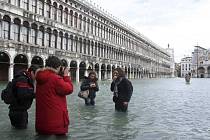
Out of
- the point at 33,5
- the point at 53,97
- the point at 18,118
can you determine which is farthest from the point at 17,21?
the point at 53,97

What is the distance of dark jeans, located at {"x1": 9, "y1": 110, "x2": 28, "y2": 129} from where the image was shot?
6.71 metres

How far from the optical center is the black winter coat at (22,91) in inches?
237

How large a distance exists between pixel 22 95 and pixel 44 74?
1308mm

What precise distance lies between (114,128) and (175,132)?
4.94 feet

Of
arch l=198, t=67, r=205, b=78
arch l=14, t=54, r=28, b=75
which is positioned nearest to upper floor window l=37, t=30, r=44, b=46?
arch l=14, t=54, r=28, b=75

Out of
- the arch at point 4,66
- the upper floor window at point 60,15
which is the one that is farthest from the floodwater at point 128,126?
the upper floor window at point 60,15

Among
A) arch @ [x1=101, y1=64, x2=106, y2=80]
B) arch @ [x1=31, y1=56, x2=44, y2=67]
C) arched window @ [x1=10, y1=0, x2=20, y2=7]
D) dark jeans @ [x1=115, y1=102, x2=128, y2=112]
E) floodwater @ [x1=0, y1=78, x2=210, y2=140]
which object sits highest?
arched window @ [x1=10, y1=0, x2=20, y2=7]

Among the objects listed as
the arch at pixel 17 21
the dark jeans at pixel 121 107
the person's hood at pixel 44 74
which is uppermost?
the arch at pixel 17 21

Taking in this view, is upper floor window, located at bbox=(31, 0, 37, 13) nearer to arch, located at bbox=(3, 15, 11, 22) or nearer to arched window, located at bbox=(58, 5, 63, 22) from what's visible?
arch, located at bbox=(3, 15, 11, 22)

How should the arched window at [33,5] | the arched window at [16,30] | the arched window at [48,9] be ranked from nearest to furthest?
the arched window at [16,30] → the arched window at [33,5] → the arched window at [48,9]

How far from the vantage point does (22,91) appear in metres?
6.02

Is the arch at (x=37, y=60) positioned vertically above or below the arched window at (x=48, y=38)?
below

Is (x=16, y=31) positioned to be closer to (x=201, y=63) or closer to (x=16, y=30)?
Answer: (x=16, y=30)

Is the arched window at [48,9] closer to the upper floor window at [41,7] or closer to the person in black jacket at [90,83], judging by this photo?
the upper floor window at [41,7]
